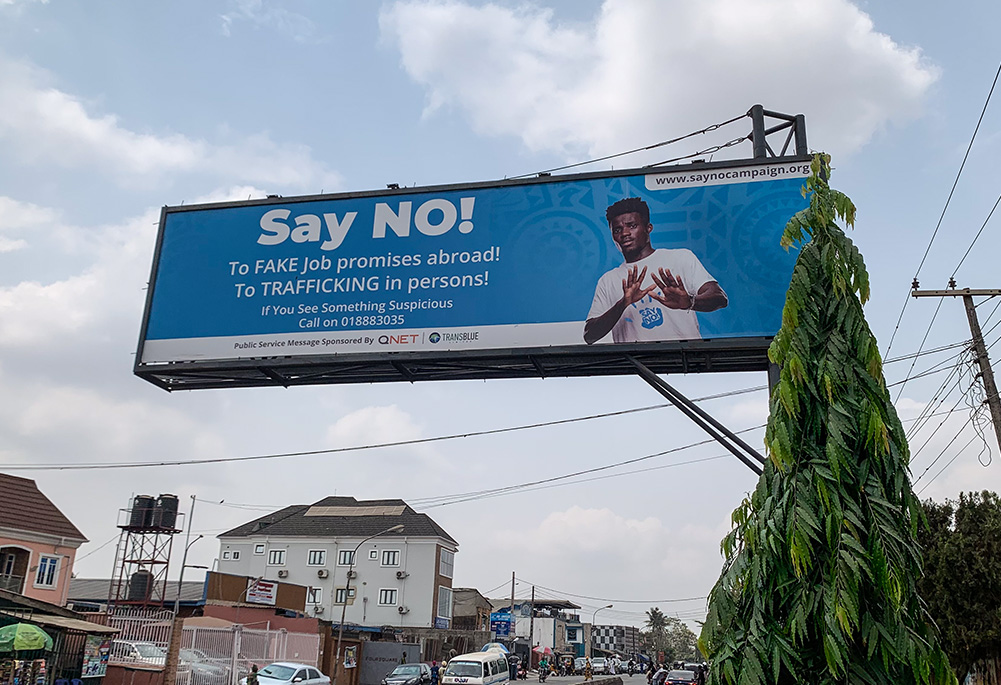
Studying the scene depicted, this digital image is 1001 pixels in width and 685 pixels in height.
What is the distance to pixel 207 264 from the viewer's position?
47.0ft

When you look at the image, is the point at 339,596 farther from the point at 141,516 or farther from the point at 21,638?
the point at 21,638

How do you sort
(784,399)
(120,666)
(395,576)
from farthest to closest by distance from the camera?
1. (395,576)
2. (120,666)
3. (784,399)

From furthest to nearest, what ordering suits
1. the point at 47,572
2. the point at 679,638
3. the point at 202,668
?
the point at 679,638 → the point at 47,572 → the point at 202,668

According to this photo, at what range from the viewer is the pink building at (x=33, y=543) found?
32312 millimetres

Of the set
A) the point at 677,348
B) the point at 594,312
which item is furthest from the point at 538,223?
the point at 677,348

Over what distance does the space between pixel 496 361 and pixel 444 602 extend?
47.4m

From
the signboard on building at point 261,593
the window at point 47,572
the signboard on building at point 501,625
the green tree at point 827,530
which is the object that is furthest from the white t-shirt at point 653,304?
the signboard on building at point 501,625

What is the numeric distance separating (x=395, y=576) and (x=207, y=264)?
148ft

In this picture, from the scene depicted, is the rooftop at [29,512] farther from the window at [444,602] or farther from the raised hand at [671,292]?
the raised hand at [671,292]

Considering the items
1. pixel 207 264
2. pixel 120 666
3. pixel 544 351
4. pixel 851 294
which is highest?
pixel 207 264

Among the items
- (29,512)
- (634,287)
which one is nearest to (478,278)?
(634,287)

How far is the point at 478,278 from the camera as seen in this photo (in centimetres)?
1312

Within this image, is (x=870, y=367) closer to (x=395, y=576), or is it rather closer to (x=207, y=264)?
(x=207, y=264)

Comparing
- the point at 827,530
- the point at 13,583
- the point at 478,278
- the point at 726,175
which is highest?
the point at 726,175
